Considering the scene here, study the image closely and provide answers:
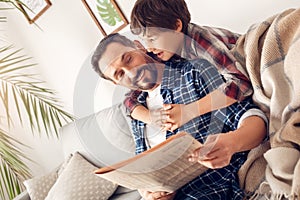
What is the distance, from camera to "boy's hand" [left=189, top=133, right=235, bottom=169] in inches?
40.8

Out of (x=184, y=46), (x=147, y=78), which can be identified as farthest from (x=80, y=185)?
(x=184, y=46)

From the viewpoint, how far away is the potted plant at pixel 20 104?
2.33 m

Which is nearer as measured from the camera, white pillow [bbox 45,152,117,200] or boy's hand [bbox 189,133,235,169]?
boy's hand [bbox 189,133,235,169]

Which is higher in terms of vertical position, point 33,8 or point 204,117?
point 33,8

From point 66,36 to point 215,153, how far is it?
4.67ft

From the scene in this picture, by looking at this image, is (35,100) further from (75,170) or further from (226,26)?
(226,26)

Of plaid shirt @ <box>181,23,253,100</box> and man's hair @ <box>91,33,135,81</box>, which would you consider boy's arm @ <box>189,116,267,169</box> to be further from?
man's hair @ <box>91,33,135,81</box>

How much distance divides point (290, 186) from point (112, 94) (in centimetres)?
72

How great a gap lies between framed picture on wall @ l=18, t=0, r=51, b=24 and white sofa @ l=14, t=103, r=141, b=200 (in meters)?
0.69

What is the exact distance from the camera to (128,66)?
Answer: 4.17ft

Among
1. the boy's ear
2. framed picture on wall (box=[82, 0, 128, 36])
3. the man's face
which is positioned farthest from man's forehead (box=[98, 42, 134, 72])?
framed picture on wall (box=[82, 0, 128, 36])

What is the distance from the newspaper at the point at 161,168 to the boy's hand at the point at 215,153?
0.02m

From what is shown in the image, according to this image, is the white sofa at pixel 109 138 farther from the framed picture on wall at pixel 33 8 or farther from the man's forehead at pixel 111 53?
the framed picture on wall at pixel 33 8

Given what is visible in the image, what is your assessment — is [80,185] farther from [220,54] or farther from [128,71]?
[220,54]
